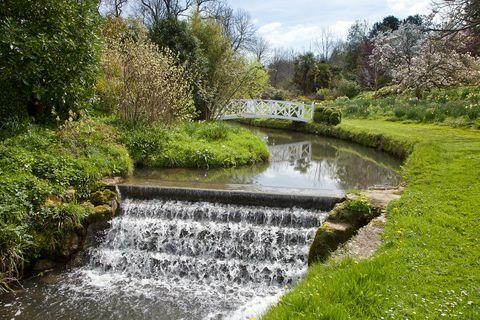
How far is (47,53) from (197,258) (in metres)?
4.89

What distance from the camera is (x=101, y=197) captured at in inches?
305

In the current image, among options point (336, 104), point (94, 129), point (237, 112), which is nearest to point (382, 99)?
point (336, 104)

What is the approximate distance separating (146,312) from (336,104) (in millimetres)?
25922

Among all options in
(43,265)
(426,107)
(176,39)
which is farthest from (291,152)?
(43,265)

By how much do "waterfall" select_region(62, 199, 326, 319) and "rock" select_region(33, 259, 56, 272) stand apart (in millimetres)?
503

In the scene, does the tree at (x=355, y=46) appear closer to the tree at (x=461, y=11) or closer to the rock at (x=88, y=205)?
the tree at (x=461, y=11)

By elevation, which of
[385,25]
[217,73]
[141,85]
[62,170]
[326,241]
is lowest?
[326,241]

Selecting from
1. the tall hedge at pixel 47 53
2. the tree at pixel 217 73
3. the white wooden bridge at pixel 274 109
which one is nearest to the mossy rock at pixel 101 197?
the tall hedge at pixel 47 53

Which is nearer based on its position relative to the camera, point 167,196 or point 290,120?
point 167,196

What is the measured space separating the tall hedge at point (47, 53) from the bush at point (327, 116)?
14.7 metres

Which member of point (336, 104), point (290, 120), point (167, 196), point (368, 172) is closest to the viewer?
point (167, 196)

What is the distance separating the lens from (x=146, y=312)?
5312mm

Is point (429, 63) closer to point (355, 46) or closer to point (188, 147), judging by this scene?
point (188, 147)

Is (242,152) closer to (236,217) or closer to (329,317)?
(236,217)
